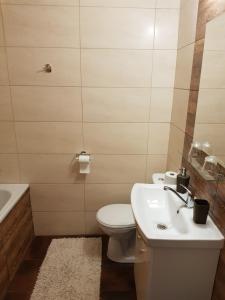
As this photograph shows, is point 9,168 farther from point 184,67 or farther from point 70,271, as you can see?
point 184,67

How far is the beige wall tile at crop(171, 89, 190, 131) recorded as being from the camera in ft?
5.63

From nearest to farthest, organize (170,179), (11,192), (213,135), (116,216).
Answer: (213,135) → (170,179) → (116,216) → (11,192)

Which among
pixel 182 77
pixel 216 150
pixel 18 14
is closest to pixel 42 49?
pixel 18 14

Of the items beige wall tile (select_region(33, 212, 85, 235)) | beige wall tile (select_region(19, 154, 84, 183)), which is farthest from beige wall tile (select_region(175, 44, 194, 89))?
beige wall tile (select_region(33, 212, 85, 235))

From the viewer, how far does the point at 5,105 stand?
202 centimetres

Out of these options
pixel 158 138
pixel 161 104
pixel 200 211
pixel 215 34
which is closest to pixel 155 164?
pixel 158 138

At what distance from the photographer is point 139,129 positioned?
2117 millimetres

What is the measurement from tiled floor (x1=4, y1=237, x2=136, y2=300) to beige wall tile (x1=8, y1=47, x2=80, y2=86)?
163 cm

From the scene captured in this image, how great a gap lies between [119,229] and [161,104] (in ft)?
3.86

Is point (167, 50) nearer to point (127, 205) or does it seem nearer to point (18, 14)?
point (18, 14)

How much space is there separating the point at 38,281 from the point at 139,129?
1.58m

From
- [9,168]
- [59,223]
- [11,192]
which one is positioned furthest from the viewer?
[59,223]

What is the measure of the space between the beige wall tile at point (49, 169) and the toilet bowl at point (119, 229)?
452 mm

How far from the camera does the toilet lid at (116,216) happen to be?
1.91 meters
